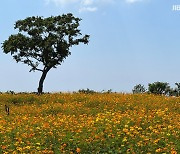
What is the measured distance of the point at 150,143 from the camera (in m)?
12.7

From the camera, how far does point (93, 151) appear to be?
12188 millimetres

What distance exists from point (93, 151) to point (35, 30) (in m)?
34.4

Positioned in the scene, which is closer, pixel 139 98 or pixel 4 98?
pixel 139 98

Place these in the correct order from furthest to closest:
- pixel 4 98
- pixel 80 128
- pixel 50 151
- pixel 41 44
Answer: pixel 41 44
pixel 4 98
pixel 80 128
pixel 50 151

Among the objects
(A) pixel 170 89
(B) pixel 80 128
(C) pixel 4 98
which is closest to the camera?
(B) pixel 80 128

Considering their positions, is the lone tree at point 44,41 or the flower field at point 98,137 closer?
the flower field at point 98,137

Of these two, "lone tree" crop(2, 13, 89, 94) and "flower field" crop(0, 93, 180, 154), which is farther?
"lone tree" crop(2, 13, 89, 94)

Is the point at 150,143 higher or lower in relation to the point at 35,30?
lower

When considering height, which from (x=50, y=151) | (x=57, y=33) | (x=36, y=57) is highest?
(x=57, y=33)

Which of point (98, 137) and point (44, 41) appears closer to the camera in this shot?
point (98, 137)

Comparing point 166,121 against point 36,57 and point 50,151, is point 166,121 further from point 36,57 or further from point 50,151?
point 36,57

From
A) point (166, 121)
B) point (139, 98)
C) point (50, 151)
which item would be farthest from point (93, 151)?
point (139, 98)

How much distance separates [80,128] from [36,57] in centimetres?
3092

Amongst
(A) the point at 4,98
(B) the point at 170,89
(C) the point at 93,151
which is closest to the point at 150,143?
(C) the point at 93,151
